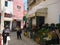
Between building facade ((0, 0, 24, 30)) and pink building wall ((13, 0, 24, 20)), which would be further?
pink building wall ((13, 0, 24, 20))

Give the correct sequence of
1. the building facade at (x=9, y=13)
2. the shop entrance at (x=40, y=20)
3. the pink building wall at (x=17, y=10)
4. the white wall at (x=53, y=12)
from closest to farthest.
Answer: the white wall at (x=53, y=12)
the shop entrance at (x=40, y=20)
the building facade at (x=9, y=13)
the pink building wall at (x=17, y=10)

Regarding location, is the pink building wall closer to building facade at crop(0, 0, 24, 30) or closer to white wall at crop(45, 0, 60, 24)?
building facade at crop(0, 0, 24, 30)

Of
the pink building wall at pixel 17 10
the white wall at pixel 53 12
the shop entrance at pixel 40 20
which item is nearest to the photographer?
the white wall at pixel 53 12

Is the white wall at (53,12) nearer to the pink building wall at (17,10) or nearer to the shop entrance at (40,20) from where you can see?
the shop entrance at (40,20)

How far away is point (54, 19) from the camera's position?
19547 millimetres

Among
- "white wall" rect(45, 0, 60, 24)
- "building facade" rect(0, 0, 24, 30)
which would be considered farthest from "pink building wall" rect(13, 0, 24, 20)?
"white wall" rect(45, 0, 60, 24)

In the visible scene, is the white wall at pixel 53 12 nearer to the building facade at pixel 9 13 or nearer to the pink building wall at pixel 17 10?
the building facade at pixel 9 13

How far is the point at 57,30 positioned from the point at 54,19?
176 inches

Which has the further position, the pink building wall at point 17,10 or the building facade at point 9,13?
the pink building wall at point 17,10

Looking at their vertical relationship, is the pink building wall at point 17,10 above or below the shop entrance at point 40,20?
above

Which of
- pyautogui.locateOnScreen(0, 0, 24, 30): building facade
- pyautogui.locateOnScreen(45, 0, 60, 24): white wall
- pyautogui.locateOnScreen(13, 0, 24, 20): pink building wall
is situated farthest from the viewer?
pyautogui.locateOnScreen(13, 0, 24, 20): pink building wall

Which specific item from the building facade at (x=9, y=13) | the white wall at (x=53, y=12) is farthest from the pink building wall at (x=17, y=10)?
the white wall at (x=53, y=12)

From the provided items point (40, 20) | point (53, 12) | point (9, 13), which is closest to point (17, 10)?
point (9, 13)

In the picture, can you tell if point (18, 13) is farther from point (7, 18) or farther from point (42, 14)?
point (42, 14)
